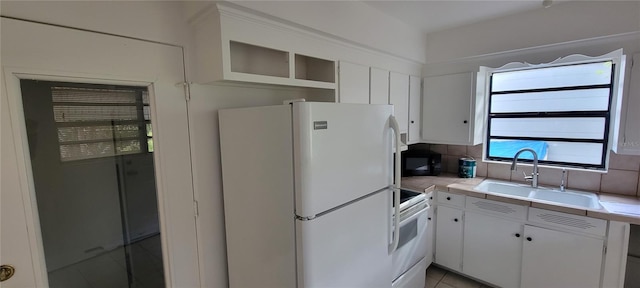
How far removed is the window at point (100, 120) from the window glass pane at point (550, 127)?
10.2ft

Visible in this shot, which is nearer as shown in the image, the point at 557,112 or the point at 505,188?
the point at 557,112

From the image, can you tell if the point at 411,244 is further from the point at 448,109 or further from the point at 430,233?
the point at 448,109

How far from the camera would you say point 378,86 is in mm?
2340

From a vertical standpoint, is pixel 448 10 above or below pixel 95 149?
above

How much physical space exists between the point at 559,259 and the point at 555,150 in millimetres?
1027

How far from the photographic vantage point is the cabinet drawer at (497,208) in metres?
2.16

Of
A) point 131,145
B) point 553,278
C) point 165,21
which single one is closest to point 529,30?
point 553,278

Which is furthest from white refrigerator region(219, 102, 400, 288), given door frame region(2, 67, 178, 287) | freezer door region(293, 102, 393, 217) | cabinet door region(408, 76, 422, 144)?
cabinet door region(408, 76, 422, 144)

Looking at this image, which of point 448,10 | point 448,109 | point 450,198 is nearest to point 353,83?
point 448,10

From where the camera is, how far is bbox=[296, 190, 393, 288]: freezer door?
3.95 ft

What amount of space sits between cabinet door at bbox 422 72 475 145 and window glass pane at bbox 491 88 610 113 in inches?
16.2

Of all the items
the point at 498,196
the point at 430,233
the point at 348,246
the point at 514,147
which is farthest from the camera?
the point at 514,147

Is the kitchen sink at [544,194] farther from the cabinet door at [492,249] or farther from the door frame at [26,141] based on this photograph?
the door frame at [26,141]

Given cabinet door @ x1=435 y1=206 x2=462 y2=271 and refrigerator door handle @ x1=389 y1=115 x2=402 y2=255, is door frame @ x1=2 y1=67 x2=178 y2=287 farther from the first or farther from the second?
cabinet door @ x1=435 y1=206 x2=462 y2=271
